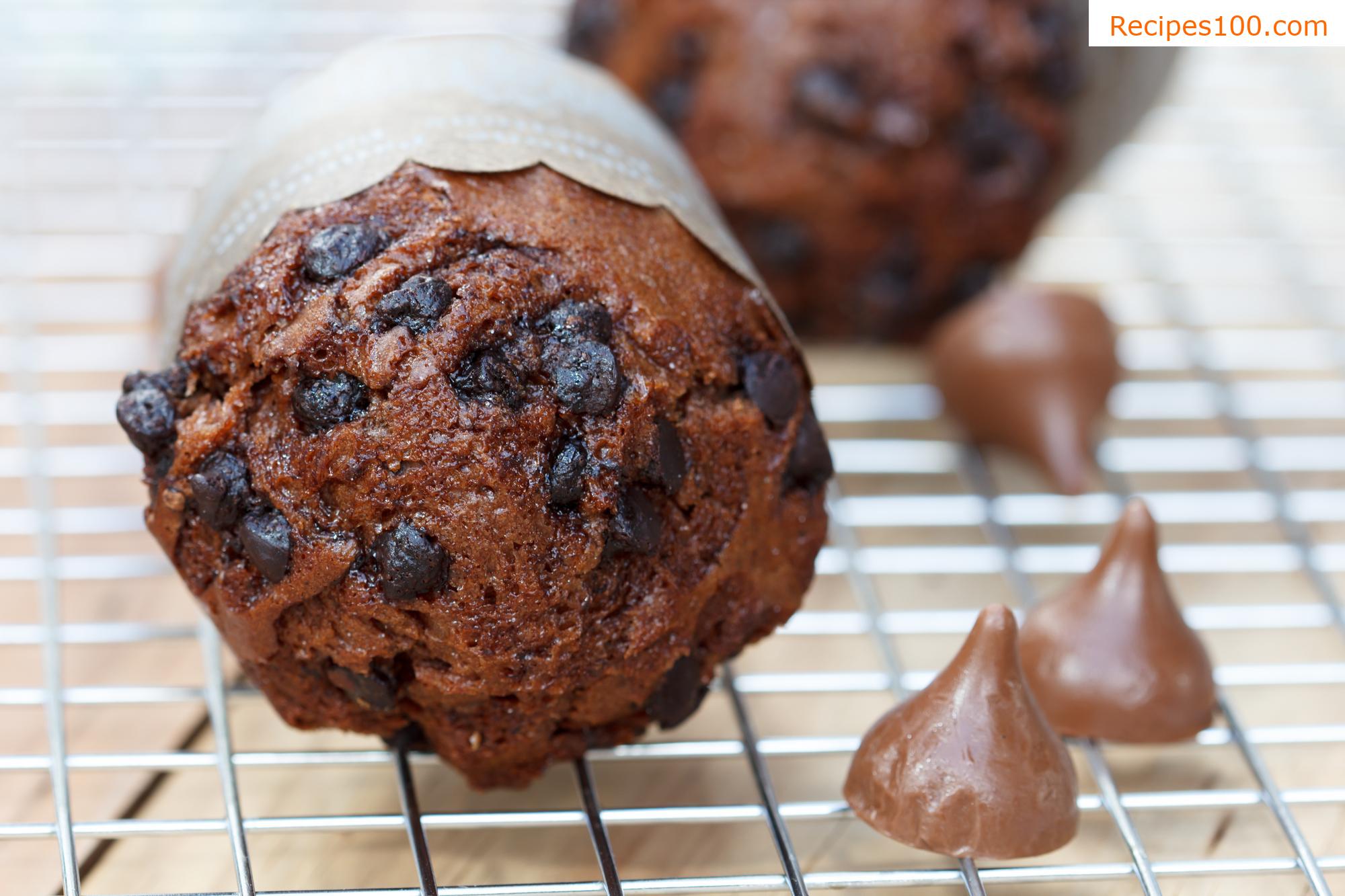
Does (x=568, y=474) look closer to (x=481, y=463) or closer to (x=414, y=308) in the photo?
(x=481, y=463)

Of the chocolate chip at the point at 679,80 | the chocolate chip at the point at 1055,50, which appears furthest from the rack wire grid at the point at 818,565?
the chocolate chip at the point at 679,80

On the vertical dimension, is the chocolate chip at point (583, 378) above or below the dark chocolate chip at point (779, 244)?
A: above

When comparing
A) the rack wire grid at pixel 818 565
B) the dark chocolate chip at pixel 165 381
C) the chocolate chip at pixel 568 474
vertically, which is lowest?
the rack wire grid at pixel 818 565

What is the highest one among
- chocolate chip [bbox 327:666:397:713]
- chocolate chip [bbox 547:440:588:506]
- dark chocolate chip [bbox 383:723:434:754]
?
chocolate chip [bbox 547:440:588:506]

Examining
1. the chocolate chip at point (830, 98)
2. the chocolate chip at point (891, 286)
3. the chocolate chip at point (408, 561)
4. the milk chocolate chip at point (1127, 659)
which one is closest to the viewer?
the chocolate chip at point (408, 561)

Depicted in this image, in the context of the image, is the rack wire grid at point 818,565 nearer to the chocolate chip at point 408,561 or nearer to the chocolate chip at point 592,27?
the chocolate chip at point 408,561

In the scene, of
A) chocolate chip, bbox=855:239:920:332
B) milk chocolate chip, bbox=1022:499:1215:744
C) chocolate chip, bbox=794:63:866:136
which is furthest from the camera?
chocolate chip, bbox=855:239:920:332

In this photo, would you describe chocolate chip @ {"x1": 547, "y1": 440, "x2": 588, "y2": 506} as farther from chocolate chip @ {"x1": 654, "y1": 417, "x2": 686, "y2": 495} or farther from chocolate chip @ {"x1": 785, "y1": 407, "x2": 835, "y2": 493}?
chocolate chip @ {"x1": 785, "y1": 407, "x2": 835, "y2": 493}

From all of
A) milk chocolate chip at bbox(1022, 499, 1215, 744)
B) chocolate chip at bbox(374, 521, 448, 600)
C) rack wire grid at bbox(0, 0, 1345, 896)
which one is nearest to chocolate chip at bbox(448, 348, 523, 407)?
chocolate chip at bbox(374, 521, 448, 600)

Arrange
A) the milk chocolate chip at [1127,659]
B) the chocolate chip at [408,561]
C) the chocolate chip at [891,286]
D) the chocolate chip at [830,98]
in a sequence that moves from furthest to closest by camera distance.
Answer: the chocolate chip at [891,286] < the chocolate chip at [830,98] < the milk chocolate chip at [1127,659] < the chocolate chip at [408,561]
